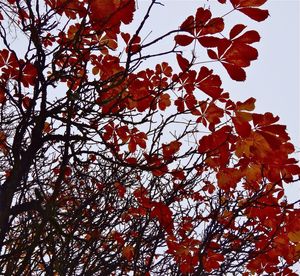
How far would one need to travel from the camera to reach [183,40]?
2.03m

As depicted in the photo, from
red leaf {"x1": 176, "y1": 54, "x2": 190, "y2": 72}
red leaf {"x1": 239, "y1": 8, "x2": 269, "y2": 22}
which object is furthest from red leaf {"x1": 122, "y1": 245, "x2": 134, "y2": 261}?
red leaf {"x1": 239, "y1": 8, "x2": 269, "y2": 22}

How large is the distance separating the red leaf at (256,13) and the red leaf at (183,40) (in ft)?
1.13

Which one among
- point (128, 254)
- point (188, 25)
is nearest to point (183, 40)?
point (188, 25)

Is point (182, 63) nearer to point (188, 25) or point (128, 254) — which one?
point (188, 25)

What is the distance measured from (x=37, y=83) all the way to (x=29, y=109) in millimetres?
193

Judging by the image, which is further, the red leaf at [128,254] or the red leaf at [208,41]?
the red leaf at [128,254]

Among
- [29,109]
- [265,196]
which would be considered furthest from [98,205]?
[29,109]

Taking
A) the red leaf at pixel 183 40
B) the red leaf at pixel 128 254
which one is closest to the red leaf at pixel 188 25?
the red leaf at pixel 183 40

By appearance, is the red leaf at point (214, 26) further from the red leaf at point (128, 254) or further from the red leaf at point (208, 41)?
the red leaf at point (128, 254)

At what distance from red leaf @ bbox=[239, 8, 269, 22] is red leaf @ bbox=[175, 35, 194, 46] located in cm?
34

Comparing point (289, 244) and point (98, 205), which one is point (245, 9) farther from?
point (98, 205)

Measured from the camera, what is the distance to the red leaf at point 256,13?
5.71ft

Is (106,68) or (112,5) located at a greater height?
(106,68)

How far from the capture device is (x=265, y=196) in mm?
3713
